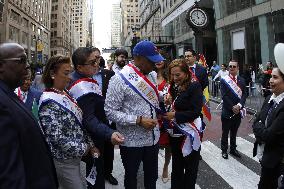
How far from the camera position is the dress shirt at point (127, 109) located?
3.61 m

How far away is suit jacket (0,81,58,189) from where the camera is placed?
1.83 m

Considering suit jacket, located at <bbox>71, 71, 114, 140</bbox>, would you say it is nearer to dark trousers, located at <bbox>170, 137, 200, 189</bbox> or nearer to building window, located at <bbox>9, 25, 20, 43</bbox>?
dark trousers, located at <bbox>170, 137, 200, 189</bbox>

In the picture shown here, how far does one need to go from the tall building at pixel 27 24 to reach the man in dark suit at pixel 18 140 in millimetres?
39289

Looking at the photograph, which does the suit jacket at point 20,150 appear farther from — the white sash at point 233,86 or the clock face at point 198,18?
the clock face at point 198,18

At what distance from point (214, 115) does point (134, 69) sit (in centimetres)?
957

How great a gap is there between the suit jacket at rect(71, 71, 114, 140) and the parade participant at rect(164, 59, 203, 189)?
0.96 metres

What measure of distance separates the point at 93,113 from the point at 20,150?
1605 mm

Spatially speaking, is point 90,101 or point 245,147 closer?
point 90,101

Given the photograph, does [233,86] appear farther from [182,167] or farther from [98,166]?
[98,166]

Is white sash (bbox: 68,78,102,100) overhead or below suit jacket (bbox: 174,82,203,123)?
overhead

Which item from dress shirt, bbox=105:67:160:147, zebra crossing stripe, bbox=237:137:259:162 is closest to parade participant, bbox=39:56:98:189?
dress shirt, bbox=105:67:160:147

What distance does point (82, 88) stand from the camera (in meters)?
3.51

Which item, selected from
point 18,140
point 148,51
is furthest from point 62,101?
point 18,140

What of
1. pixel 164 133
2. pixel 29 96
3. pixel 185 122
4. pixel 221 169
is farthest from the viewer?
pixel 221 169
